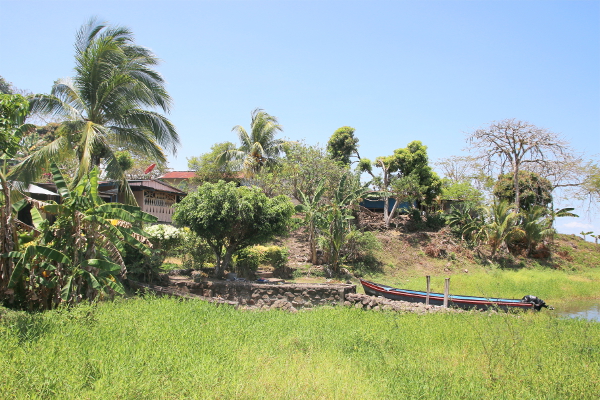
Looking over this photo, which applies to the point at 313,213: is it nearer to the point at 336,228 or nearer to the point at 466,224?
the point at 336,228

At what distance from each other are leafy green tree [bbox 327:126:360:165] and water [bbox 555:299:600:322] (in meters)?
15.9

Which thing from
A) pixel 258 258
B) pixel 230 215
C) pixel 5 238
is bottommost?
pixel 258 258

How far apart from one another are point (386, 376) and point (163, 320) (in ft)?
13.5

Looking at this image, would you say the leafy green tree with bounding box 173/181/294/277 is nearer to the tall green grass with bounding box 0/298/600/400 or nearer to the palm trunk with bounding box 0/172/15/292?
the tall green grass with bounding box 0/298/600/400

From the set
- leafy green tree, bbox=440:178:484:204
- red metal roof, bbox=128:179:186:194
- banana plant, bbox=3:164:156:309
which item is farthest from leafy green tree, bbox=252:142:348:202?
banana plant, bbox=3:164:156:309

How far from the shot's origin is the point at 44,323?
22.6ft

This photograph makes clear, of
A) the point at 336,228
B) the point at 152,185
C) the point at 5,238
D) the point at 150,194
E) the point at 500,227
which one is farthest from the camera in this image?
the point at 500,227

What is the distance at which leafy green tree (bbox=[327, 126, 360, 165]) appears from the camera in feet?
95.8

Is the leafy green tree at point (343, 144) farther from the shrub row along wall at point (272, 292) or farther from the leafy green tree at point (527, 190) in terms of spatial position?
the shrub row along wall at point (272, 292)

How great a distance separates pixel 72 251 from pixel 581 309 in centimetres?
1721

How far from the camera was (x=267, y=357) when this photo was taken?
20.5 ft

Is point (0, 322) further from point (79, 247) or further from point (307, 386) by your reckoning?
point (307, 386)

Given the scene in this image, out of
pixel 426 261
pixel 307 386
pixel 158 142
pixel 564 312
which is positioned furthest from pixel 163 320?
pixel 426 261

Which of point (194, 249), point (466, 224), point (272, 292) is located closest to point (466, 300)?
point (272, 292)
